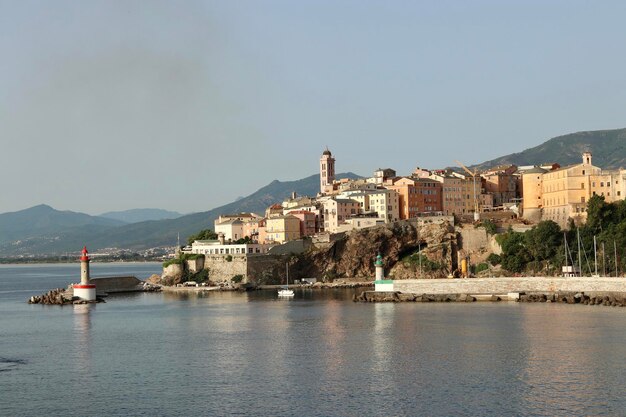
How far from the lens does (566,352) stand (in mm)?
34938

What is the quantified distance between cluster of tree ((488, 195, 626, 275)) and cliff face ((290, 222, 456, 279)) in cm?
707

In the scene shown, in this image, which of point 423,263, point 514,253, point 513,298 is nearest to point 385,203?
point 423,263

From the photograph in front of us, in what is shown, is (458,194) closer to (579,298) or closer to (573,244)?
(573,244)

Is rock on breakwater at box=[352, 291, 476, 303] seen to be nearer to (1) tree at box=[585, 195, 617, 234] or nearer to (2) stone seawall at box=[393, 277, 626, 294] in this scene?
(2) stone seawall at box=[393, 277, 626, 294]

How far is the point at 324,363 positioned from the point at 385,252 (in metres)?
47.0

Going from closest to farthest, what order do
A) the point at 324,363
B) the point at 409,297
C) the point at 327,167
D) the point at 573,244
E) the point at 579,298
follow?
the point at 324,363 < the point at 579,298 < the point at 409,297 < the point at 573,244 < the point at 327,167

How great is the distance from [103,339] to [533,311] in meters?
23.3

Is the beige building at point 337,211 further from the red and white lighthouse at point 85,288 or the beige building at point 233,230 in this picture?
the red and white lighthouse at point 85,288

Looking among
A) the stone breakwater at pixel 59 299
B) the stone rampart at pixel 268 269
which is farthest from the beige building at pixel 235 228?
the stone breakwater at pixel 59 299

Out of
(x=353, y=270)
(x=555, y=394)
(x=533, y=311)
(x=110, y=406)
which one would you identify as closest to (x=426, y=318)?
(x=533, y=311)

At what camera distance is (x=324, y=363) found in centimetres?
3425

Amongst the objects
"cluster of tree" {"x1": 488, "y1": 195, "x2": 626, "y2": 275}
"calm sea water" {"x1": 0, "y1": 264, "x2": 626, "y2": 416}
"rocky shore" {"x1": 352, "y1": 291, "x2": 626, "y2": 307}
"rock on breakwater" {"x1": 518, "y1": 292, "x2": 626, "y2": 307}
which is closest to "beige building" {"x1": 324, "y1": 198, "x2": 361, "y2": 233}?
"cluster of tree" {"x1": 488, "y1": 195, "x2": 626, "y2": 275}

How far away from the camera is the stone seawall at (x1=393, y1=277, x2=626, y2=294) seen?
55.6 metres

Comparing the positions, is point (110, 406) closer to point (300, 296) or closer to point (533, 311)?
point (533, 311)
